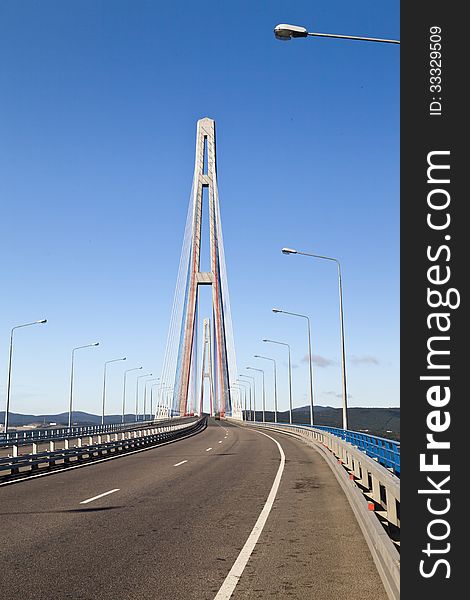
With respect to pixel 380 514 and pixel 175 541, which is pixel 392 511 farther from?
pixel 175 541

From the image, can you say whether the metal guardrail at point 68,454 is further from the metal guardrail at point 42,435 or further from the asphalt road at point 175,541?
the asphalt road at point 175,541

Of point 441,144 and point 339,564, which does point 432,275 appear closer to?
point 441,144

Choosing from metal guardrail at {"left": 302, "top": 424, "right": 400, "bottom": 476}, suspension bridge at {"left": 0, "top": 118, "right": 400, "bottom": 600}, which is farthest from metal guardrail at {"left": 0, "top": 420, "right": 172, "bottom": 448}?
metal guardrail at {"left": 302, "top": 424, "right": 400, "bottom": 476}

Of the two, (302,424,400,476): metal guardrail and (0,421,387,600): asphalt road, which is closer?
(0,421,387,600): asphalt road

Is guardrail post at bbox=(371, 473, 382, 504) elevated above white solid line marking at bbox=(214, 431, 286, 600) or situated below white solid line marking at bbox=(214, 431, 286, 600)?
above

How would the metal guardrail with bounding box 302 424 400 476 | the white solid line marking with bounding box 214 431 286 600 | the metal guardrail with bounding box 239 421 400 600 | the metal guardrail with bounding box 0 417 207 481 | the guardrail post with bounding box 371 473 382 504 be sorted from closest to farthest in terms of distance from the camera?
the metal guardrail with bounding box 239 421 400 600, the white solid line marking with bounding box 214 431 286 600, the guardrail post with bounding box 371 473 382 504, the metal guardrail with bounding box 302 424 400 476, the metal guardrail with bounding box 0 417 207 481

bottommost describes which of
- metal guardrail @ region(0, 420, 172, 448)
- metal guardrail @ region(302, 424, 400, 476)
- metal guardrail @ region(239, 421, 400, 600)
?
metal guardrail @ region(0, 420, 172, 448)

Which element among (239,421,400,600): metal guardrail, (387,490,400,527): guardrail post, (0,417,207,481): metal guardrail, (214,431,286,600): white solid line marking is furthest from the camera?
(0,417,207,481): metal guardrail

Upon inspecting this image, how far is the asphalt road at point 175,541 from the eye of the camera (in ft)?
24.7

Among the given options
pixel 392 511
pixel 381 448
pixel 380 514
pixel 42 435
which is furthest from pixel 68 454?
pixel 42 435

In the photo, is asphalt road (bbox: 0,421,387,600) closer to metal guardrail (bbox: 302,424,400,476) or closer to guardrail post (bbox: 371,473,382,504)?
guardrail post (bbox: 371,473,382,504)

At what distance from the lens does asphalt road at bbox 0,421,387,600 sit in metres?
7.52

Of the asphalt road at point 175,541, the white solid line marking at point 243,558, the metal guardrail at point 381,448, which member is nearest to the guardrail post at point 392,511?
the asphalt road at point 175,541

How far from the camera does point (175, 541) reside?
10203 mm
